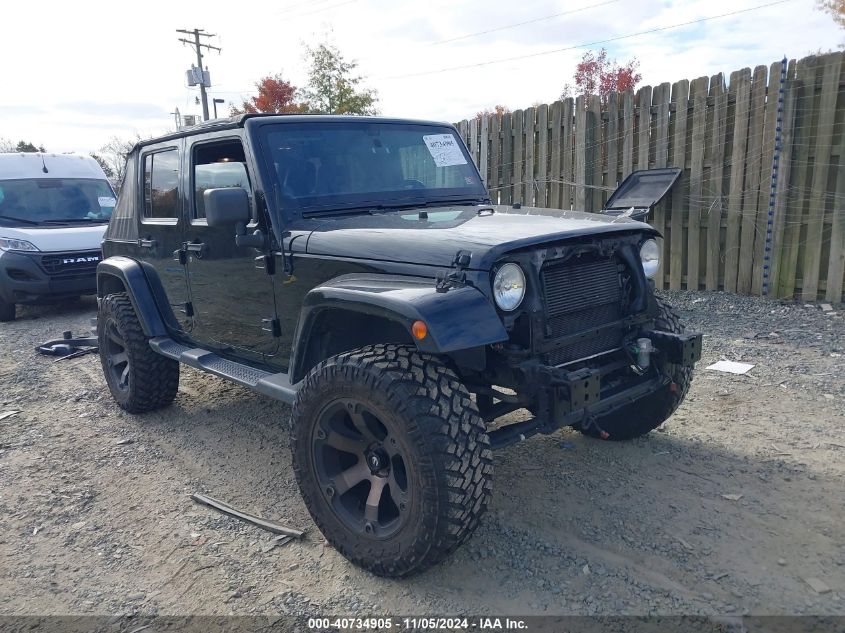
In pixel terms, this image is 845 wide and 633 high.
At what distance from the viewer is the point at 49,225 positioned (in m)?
9.23

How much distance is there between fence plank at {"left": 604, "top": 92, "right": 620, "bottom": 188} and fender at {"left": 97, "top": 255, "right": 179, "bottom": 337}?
18.6 ft

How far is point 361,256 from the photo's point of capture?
121 inches

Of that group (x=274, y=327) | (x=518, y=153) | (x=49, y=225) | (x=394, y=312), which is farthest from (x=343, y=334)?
(x=49, y=225)

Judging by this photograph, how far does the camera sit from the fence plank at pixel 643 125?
300 inches

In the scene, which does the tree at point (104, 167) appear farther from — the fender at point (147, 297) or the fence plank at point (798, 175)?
the fence plank at point (798, 175)

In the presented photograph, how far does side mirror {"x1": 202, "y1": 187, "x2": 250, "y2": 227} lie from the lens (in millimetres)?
3301

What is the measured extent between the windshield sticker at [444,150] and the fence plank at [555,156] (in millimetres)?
4406

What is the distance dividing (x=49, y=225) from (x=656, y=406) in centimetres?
884

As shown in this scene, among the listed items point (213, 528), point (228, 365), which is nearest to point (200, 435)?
point (228, 365)

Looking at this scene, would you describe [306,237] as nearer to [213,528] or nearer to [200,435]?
[213,528]

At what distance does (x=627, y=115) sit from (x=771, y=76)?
158 cm

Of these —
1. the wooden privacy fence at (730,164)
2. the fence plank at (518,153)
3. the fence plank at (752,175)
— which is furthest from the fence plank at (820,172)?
the fence plank at (518,153)

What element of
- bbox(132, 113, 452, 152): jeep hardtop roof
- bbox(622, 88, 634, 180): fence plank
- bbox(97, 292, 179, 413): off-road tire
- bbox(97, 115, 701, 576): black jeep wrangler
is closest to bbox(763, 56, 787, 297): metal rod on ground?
bbox(622, 88, 634, 180): fence plank

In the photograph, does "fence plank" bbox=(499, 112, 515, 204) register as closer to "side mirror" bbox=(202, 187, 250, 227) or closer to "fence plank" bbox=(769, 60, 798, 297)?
"fence plank" bbox=(769, 60, 798, 297)
